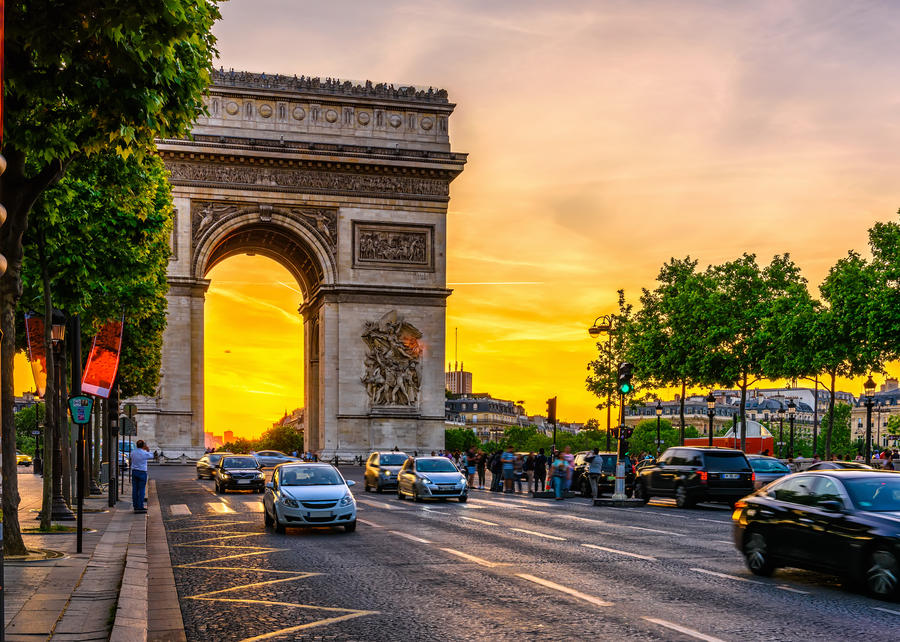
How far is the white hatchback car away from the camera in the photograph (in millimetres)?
20312

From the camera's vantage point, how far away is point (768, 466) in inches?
1390

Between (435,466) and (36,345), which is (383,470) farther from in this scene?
(36,345)

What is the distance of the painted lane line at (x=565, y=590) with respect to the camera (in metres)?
11.1

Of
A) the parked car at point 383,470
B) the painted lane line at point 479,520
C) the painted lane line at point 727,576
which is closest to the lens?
the painted lane line at point 727,576

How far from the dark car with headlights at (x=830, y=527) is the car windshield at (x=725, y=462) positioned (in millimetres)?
16248

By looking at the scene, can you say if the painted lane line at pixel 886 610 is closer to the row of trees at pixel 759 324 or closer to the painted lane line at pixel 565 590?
the painted lane line at pixel 565 590

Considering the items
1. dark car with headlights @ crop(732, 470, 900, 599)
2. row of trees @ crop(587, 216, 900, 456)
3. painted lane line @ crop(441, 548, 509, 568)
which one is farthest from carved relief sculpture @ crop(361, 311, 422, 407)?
dark car with headlights @ crop(732, 470, 900, 599)

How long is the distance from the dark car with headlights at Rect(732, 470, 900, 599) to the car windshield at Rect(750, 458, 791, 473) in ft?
72.0

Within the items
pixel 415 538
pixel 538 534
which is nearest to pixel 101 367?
pixel 415 538

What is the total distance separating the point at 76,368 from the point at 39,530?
7.61 meters

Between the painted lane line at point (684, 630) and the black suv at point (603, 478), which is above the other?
the painted lane line at point (684, 630)

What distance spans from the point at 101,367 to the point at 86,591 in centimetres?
1497

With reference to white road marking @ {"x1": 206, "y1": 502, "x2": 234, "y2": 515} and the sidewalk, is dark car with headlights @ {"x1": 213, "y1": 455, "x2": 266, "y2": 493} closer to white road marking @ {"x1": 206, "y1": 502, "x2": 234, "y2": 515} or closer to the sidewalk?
white road marking @ {"x1": 206, "y1": 502, "x2": 234, "y2": 515}

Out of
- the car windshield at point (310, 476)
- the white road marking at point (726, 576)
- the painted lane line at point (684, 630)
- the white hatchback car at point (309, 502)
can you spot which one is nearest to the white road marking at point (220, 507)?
the car windshield at point (310, 476)
